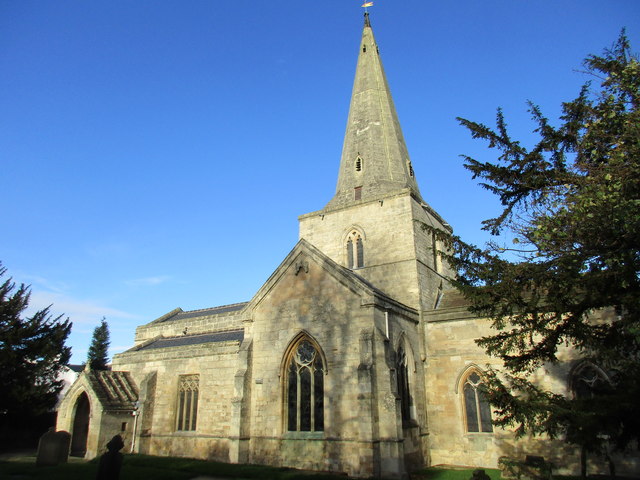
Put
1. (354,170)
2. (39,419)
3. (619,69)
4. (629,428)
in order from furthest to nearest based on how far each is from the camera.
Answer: (39,419), (354,170), (619,69), (629,428)

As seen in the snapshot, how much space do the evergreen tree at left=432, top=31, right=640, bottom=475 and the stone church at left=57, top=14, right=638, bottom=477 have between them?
3.81m

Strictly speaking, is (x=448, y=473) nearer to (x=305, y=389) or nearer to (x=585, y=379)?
(x=305, y=389)

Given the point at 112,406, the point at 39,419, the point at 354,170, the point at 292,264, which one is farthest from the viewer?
the point at 39,419

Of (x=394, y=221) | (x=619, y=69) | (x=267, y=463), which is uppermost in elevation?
(x=394, y=221)

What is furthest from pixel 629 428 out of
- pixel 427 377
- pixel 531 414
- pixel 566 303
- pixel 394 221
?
pixel 394 221

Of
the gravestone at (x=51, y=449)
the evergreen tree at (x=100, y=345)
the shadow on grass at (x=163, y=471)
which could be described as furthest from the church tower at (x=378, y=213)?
the evergreen tree at (x=100, y=345)

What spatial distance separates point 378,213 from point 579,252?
15.1 m

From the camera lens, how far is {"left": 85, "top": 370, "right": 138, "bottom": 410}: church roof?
2205 cm

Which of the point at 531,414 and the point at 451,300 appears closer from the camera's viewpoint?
the point at 531,414

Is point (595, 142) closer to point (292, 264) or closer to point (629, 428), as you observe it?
point (629, 428)

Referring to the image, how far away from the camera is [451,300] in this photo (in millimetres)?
22797

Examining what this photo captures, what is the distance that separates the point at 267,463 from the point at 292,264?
788 centimetres

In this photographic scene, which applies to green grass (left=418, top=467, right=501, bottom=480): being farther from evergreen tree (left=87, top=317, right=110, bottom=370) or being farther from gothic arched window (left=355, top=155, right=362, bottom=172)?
evergreen tree (left=87, top=317, right=110, bottom=370)

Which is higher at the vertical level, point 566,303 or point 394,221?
point 394,221
